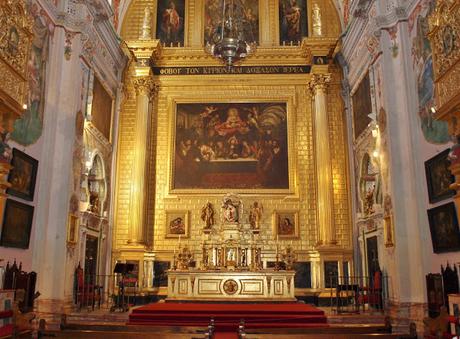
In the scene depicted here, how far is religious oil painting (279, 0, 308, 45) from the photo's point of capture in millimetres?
18609

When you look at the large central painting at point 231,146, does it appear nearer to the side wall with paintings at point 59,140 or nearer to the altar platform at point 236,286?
the side wall with paintings at point 59,140

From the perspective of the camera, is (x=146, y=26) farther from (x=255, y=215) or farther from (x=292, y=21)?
(x=255, y=215)

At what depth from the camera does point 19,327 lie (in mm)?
7875

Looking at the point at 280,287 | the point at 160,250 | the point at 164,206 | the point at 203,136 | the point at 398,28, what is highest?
the point at 398,28

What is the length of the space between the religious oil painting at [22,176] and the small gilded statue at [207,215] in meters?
6.75

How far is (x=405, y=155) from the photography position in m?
11.8

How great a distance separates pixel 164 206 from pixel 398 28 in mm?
9538

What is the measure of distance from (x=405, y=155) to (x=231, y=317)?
5626mm

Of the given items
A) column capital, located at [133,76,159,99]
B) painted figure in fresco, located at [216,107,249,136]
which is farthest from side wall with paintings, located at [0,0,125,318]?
painted figure in fresco, located at [216,107,249,136]

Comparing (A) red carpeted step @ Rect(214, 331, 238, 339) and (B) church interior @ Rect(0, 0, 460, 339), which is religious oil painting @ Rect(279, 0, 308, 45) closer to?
(B) church interior @ Rect(0, 0, 460, 339)

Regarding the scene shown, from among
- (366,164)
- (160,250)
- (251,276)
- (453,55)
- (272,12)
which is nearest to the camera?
(453,55)

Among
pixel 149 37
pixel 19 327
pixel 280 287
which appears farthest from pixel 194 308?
pixel 149 37

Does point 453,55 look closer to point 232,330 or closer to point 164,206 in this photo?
point 232,330

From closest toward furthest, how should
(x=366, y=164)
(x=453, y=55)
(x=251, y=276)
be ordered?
(x=453, y=55) < (x=251, y=276) < (x=366, y=164)
